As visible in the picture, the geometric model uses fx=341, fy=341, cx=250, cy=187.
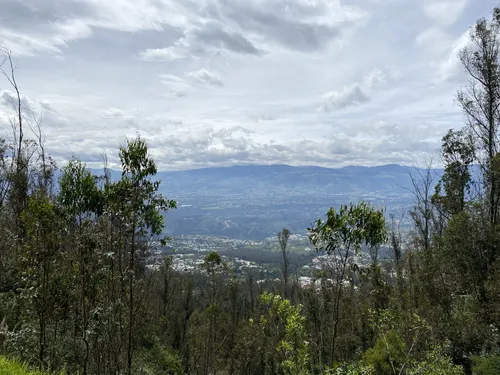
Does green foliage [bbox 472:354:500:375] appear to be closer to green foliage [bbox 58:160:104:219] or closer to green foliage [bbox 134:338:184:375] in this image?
green foliage [bbox 58:160:104:219]

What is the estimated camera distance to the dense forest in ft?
27.4

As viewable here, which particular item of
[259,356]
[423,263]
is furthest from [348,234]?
[259,356]

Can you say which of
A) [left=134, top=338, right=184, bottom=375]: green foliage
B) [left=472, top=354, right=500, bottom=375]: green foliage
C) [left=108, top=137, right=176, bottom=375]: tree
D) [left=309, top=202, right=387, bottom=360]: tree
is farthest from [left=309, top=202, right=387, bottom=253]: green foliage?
[left=134, top=338, right=184, bottom=375]: green foliage

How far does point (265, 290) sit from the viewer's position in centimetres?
1814

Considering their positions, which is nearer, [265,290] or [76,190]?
[76,190]

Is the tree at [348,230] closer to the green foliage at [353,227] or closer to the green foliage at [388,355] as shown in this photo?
the green foliage at [353,227]

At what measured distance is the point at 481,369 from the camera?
39.2 ft

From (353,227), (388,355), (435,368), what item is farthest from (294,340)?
→ (388,355)

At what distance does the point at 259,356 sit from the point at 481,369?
2104 cm

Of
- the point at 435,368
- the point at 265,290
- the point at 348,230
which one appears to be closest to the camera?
the point at 435,368

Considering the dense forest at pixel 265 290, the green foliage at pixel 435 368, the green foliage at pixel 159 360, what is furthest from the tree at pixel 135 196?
the green foliage at pixel 159 360

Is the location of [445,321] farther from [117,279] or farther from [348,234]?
[117,279]

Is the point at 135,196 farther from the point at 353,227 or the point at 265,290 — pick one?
the point at 265,290

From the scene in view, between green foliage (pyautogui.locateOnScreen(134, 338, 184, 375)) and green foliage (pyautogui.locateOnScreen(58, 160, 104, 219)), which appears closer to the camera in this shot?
green foliage (pyautogui.locateOnScreen(58, 160, 104, 219))
